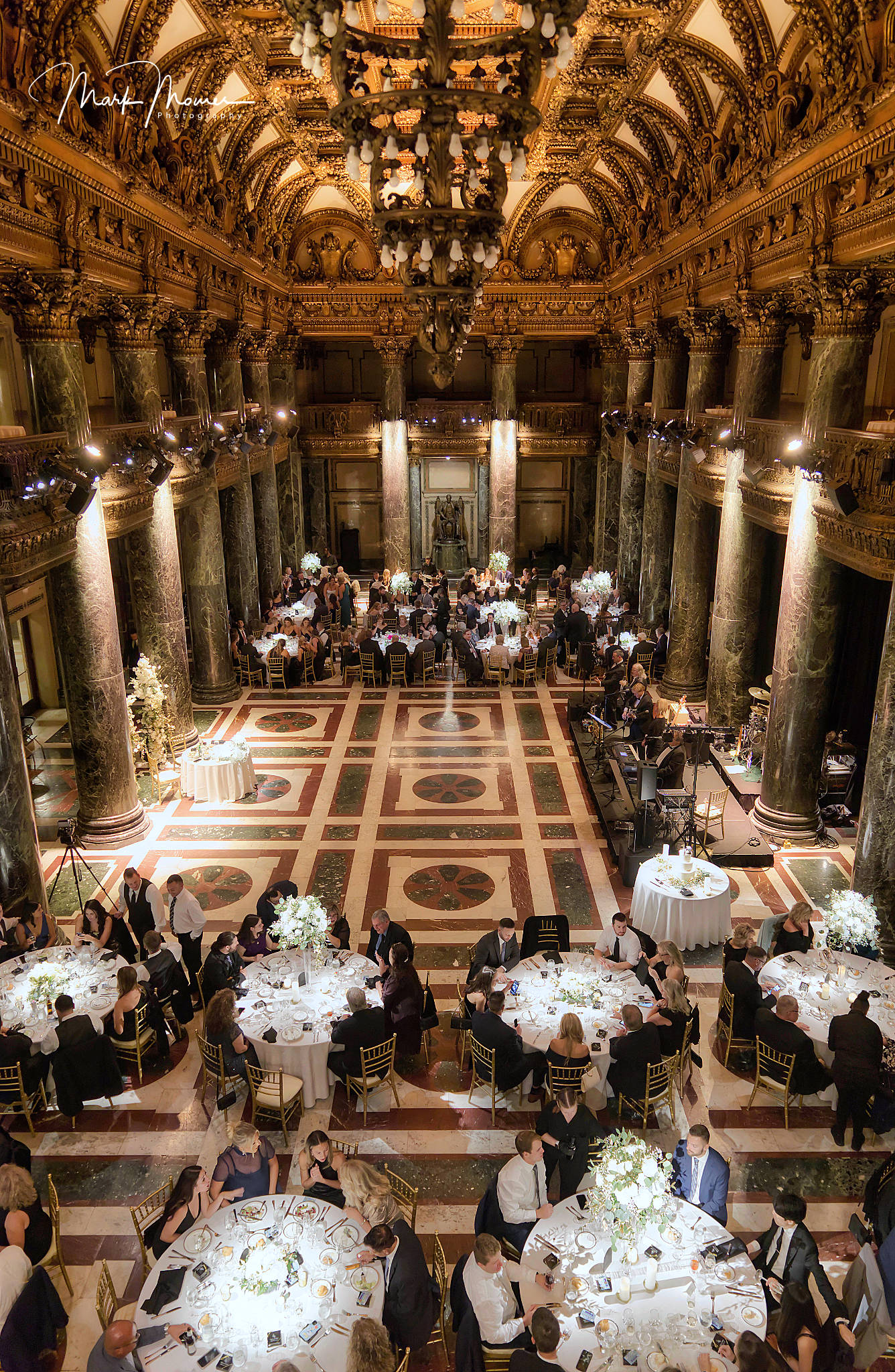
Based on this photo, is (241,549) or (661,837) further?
(241,549)

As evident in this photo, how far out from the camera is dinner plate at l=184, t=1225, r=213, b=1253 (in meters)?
5.36

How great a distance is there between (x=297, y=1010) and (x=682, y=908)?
3.80m

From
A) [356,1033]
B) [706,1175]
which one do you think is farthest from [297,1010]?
[706,1175]

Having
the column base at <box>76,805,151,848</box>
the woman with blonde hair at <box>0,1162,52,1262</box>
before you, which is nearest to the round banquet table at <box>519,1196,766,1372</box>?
the woman with blonde hair at <box>0,1162,52,1262</box>

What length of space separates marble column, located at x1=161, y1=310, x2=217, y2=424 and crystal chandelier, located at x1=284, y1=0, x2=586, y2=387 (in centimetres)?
1053

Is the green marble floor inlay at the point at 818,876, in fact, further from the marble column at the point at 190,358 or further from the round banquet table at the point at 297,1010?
the marble column at the point at 190,358

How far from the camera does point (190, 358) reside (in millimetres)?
15594

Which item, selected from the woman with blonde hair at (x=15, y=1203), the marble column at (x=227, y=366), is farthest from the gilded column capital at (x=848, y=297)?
the marble column at (x=227, y=366)

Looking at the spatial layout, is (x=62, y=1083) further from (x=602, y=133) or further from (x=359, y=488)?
(x=359, y=488)

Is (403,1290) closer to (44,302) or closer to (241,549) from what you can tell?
(44,302)

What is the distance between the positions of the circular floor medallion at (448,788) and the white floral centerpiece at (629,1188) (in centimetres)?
813

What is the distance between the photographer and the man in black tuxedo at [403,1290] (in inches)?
201

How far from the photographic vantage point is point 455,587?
2639cm

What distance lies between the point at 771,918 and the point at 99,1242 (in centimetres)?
593
